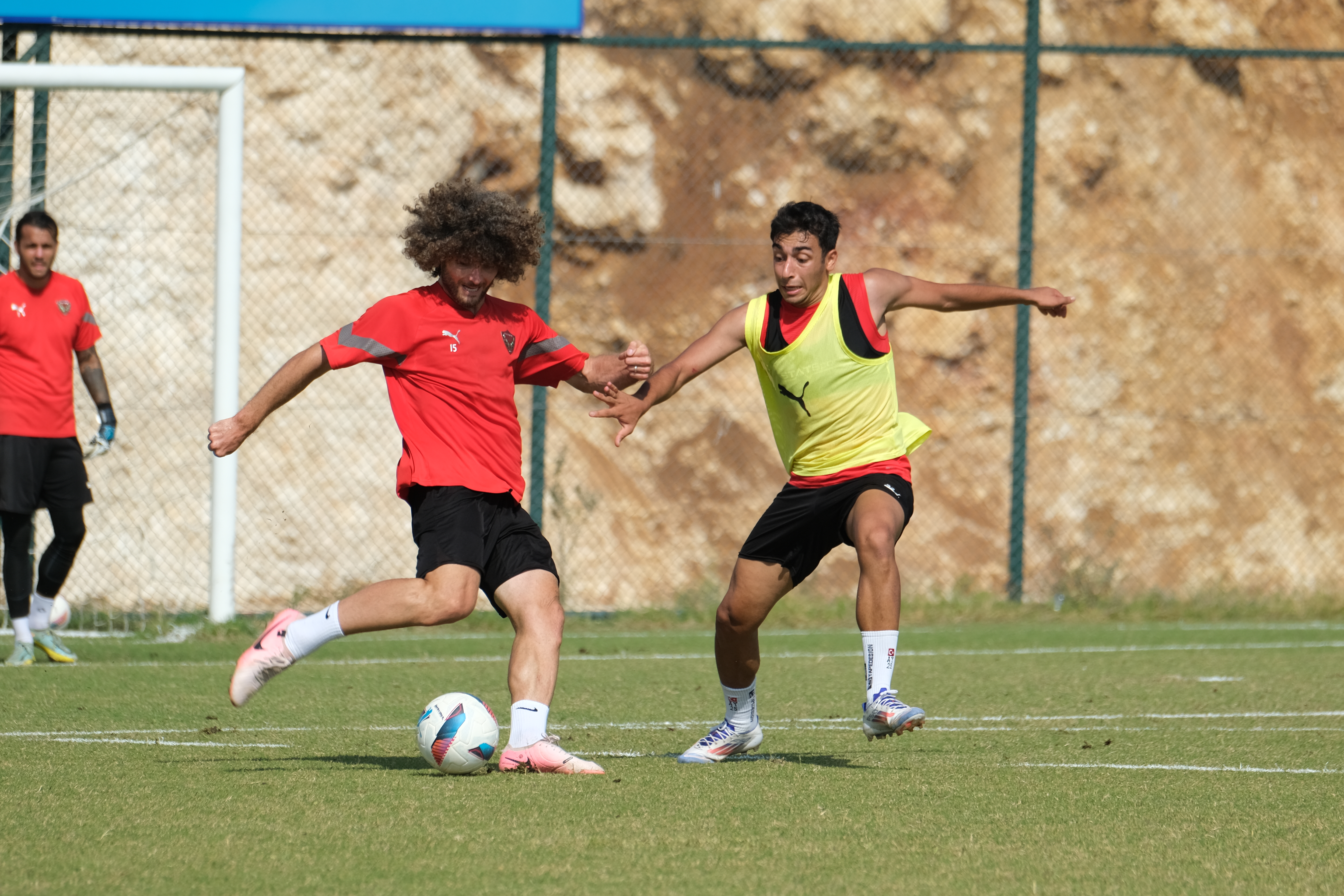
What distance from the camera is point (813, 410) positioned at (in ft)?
19.7

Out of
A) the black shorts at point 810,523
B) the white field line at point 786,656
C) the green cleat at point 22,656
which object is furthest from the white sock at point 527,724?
the green cleat at point 22,656

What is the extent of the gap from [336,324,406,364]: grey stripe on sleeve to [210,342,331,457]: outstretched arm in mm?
80

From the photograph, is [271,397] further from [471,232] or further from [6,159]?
[6,159]

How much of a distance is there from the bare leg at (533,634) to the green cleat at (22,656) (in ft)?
13.9

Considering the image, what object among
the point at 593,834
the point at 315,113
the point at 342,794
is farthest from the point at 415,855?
the point at 315,113

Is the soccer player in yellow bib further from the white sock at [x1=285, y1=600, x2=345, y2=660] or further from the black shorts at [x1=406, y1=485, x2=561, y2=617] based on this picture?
the white sock at [x1=285, y1=600, x2=345, y2=660]

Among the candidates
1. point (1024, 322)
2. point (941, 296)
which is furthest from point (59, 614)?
point (1024, 322)

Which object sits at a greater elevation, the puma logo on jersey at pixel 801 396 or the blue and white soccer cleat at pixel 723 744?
the puma logo on jersey at pixel 801 396

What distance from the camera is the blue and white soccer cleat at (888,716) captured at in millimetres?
5203

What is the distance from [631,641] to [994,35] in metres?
8.94

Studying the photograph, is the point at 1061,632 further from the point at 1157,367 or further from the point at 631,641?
the point at 1157,367

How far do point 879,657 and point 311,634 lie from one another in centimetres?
187

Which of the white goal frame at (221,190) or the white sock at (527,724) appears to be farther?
the white goal frame at (221,190)

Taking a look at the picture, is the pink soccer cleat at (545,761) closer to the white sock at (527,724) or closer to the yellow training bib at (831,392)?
the white sock at (527,724)
